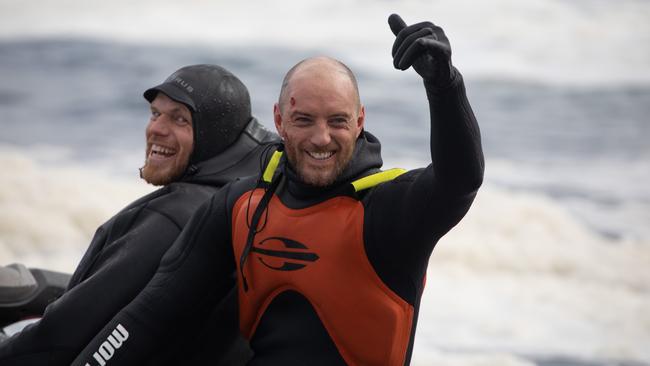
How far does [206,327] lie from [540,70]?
14.2 metres

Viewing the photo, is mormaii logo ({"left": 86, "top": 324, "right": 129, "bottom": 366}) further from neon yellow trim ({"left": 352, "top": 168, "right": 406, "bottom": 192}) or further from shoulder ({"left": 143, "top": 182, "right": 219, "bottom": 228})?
neon yellow trim ({"left": 352, "top": 168, "right": 406, "bottom": 192})

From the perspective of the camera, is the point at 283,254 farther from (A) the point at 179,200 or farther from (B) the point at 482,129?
(B) the point at 482,129

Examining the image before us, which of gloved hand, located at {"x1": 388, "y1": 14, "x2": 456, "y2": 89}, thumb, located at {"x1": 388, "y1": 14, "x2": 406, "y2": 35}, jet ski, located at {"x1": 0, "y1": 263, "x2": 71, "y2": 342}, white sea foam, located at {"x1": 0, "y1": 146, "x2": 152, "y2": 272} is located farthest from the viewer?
white sea foam, located at {"x1": 0, "y1": 146, "x2": 152, "y2": 272}

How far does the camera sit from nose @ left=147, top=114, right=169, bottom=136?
3439mm

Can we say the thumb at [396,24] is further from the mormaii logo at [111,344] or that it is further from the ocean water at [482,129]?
the ocean water at [482,129]

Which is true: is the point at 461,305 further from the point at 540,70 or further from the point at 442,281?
the point at 540,70

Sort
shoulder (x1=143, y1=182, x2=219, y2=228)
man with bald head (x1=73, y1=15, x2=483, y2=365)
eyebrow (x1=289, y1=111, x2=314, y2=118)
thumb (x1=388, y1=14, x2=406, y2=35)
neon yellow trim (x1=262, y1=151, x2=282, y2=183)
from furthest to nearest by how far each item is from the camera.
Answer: shoulder (x1=143, y1=182, x2=219, y2=228)
neon yellow trim (x1=262, y1=151, x2=282, y2=183)
eyebrow (x1=289, y1=111, x2=314, y2=118)
man with bald head (x1=73, y1=15, x2=483, y2=365)
thumb (x1=388, y1=14, x2=406, y2=35)

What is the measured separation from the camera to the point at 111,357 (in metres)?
2.87

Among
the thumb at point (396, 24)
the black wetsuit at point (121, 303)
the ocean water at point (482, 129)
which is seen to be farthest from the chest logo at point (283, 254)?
the ocean water at point (482, 129)

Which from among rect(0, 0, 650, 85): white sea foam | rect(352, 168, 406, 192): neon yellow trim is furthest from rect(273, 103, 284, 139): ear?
rect(0, 0, 650, 85): white sea foam

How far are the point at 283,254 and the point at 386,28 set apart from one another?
15438 millimetres

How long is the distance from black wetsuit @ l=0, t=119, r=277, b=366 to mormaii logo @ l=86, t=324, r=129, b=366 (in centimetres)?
19

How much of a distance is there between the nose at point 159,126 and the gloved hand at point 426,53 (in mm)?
1344

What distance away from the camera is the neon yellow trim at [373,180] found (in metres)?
2.60
